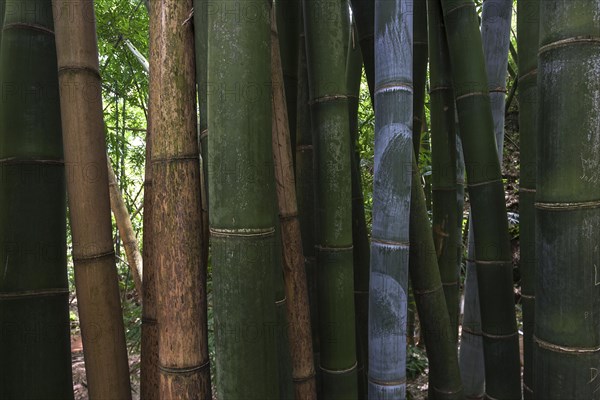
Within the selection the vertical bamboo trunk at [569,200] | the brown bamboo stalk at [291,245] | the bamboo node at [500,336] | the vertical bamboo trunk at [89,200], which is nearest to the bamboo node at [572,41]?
the vertical bamboo trunk at [569,200]

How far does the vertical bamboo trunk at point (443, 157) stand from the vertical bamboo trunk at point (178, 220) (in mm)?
997

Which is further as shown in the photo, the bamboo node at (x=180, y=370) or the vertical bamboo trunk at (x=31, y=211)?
the vertical bamboo trunk at (x=31, y=211)

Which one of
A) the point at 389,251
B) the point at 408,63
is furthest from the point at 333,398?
the point at 408,63

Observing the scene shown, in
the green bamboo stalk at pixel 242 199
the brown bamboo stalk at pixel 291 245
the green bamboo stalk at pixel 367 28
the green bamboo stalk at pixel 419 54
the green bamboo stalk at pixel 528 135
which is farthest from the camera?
the green bamboo stalk at pixel 419 54

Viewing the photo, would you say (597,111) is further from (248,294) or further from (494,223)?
(248,294)

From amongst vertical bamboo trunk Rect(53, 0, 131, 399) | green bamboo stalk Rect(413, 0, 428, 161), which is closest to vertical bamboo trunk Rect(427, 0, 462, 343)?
green bamboo stalk Rect(413, 0, 428, 161)

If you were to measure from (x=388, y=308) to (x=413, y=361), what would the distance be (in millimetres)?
2432

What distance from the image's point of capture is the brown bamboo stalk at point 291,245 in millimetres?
1047

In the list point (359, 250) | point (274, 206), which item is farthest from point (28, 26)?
point (359, 250)

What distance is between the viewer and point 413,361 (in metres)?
3.48

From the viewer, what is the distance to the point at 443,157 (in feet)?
5.51

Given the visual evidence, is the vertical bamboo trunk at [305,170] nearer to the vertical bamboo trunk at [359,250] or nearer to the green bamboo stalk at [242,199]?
the vertical bamboo trunk at [359,250]

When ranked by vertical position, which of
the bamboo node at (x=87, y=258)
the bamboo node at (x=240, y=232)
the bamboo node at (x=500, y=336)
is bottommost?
the bamboo node at (x=500, y=336)

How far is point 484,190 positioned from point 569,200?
451 millimetres
